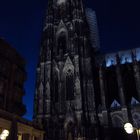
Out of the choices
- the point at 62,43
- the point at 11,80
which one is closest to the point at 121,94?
the point at 62,43

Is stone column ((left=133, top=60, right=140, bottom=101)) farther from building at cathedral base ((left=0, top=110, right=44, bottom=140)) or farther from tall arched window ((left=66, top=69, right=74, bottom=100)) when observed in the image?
building at cathedral base ((left=0, top=110, right=44, bottom=140))

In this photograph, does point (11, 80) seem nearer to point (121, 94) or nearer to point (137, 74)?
point (121, 94)

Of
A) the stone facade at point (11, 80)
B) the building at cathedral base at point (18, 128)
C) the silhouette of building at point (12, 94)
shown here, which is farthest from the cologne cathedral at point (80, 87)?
→ the stone facade at point (11, 80)

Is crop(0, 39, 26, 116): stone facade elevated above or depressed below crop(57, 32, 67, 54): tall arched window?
below

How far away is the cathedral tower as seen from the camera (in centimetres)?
3372

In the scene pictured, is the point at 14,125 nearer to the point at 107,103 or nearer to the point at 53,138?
the point at 53,138

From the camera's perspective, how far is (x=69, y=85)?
37.7 m

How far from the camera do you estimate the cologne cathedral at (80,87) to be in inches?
1296

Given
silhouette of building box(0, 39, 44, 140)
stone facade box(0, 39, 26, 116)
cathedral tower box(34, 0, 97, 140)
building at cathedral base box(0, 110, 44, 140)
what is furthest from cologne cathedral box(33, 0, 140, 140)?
stone facade box(0, 39, 26, 116)

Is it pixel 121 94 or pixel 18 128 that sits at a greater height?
pixel 121 94

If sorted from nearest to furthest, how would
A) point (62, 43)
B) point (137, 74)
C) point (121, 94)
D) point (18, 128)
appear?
1. point (18, 128)
2. point (121, 94)
3. point (137, 74)
4. point (62, 43)

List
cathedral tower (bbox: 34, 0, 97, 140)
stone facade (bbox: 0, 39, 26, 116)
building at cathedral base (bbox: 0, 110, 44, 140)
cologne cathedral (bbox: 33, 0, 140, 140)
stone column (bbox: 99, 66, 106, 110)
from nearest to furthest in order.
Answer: building at cathedral base (bbox: 0, 110, 44, 140) → stone facade (bbox: 0, 39, 26, 116) → cologne cathedral (bbox: 33, 0, 140, 140) → cathedral tower (bbox: 34, 0, 97, 140) → stone column (bbox: 99, 66, 106, 110)

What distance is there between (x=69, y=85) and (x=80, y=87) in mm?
2630

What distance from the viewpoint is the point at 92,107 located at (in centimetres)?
3409
